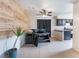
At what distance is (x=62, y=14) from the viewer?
5.62m

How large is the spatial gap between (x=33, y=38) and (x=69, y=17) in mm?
1883

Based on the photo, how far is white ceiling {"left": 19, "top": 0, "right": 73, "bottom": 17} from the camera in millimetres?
5297

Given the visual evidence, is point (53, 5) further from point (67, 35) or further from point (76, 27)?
point (67, 35)

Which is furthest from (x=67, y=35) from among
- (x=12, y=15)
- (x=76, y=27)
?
(x=12, y=15)

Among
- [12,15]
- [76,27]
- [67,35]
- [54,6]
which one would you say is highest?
[54,6]

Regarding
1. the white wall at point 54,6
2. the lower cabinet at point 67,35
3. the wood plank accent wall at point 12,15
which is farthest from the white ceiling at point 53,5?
the lower cabinet at point 67,35

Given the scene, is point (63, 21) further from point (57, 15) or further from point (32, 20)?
point (32, 20)

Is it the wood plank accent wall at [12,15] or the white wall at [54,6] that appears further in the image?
the white wall at [54,6]

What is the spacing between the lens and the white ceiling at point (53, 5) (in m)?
5.30

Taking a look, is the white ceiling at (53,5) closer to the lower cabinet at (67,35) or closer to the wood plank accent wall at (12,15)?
the wood plank accent wall at (12,15)

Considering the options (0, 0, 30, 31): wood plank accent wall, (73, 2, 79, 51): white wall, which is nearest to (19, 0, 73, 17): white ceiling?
(73, 2, 79, 51): white wall

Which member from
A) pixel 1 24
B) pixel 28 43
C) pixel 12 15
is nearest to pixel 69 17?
pixel 28 43

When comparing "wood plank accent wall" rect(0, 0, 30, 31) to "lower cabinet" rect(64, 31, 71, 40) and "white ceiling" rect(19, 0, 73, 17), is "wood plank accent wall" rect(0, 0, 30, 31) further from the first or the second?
"lower cabinet" rect(64, 31, 71, 40)

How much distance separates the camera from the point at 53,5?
227 inches
